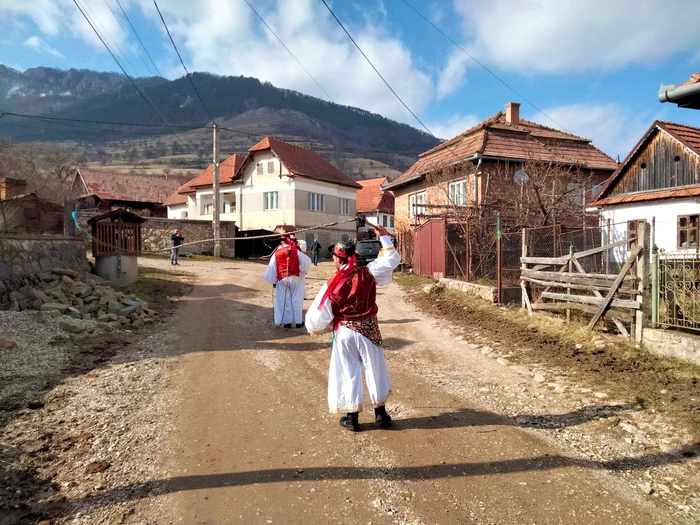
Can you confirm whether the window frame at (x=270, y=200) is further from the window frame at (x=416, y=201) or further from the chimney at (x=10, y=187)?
the chimney at (x=10, y=187)

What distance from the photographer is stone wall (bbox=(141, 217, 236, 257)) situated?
2794 centimetres

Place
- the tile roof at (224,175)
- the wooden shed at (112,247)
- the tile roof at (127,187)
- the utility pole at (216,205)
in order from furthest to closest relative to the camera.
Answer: the tile roof at (127,187) → the tile roof at (224,175) → the utility pole at (216,205) → the wooden shed at (112,247)

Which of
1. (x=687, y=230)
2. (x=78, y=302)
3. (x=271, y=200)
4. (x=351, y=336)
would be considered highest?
(x=271, y=200)

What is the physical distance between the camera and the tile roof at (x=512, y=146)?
20906 millimetres

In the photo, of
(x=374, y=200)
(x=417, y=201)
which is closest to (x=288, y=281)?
(x=417, y=201)

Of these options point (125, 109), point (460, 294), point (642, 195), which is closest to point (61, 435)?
point (460, 294)

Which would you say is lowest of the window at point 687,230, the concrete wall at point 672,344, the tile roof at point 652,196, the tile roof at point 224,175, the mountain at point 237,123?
the concrete wall at point 672,344

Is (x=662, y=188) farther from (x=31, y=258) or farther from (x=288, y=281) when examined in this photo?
(x=31, y=258)

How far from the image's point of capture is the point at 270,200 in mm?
35656

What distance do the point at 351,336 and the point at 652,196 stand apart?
61.7 feet

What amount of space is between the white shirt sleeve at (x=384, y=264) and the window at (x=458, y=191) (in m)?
16.9

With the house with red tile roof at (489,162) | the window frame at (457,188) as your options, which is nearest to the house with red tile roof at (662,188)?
the house with red tile roof at (489,162)

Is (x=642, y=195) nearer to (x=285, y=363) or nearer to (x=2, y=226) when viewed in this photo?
(x=285, y=363)

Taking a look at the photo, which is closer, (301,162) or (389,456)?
(389,456)
